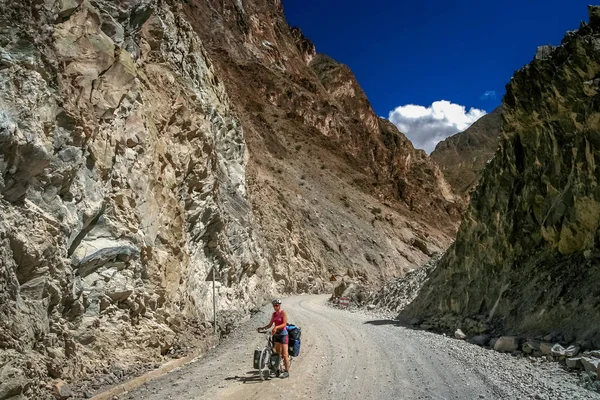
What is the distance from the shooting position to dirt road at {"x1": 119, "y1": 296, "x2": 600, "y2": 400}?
22.1 feet

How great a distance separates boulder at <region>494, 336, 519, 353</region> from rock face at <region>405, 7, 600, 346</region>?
685 mm

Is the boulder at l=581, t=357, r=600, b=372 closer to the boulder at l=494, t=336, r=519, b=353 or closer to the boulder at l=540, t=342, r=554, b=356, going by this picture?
the boulder at l=540, t=342, r=554, b=356

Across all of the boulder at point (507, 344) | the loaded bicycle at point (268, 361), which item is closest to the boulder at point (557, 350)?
the boulder at point (507, 344)

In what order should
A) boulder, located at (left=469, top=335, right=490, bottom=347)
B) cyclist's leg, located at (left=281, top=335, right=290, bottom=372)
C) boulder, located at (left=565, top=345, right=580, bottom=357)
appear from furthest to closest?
boulder, located at (left=469, top=335, right=490, bottom=347) → boulder, located at (left=565, top=345, right=580, bottom=357) → cyclist's leg, located at (left=281, top=335, right=290, bottom=372)

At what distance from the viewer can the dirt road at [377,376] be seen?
6734mm

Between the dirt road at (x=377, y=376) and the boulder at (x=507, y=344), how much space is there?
346mm

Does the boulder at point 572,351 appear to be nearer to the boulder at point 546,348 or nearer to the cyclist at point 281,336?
the boulder at point 546,348

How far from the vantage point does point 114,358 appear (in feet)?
26.6

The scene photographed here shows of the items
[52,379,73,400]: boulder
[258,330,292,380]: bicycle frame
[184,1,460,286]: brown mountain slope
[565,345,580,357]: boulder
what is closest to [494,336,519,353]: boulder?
[565,345,580,357]: boulder

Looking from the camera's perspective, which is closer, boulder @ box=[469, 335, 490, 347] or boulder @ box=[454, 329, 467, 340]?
boulder @ box=[469, 335, 490, 347]

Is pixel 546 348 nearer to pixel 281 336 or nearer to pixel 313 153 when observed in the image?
pixel 281 336

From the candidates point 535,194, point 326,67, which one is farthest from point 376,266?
point 326,67

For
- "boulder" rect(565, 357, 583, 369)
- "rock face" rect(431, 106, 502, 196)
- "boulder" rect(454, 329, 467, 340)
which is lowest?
"boulder" rect(454, 329, 467, 340)

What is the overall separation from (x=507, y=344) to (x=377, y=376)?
13.3 ft
